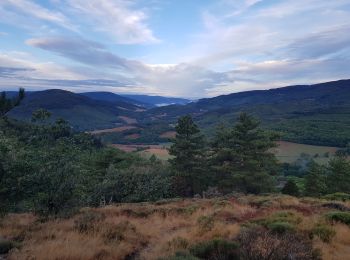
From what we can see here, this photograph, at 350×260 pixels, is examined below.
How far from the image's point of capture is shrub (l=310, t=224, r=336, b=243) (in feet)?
33.8

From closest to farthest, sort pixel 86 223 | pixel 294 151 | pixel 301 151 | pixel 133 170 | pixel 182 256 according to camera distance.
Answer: pixel 182 256
pixel 86 223
pixel 133 170
pixel 301 151
pixel 294 151

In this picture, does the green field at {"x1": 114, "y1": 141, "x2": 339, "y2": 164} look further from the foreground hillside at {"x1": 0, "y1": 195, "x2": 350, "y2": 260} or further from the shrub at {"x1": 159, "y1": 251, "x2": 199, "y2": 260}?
the shrub at {"x1": 159, "y1": 251, "x2": 199, "y2": 260}

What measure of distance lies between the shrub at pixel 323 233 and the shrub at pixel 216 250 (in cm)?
353

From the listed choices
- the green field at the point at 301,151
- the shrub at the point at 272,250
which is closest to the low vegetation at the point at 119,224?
the shrub at the point at 272,250

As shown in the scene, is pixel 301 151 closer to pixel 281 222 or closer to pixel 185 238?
pixel 281 222

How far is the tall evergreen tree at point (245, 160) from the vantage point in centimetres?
4216

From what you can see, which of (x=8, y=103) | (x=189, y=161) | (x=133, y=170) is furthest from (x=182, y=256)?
(x=8, y=103)

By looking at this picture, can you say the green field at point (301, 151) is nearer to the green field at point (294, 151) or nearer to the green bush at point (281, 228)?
the green field at point (294, 151)

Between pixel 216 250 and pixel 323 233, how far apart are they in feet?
13.8

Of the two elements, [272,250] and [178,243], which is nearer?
[272,250]

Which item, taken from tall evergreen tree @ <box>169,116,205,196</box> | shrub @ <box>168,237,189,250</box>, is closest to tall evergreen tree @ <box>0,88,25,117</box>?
tall evergreen tree @ <box>169,116,205,196</box>

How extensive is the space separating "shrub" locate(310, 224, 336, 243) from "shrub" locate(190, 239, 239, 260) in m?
3.53

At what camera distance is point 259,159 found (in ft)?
144

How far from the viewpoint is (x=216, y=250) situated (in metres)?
8.34
